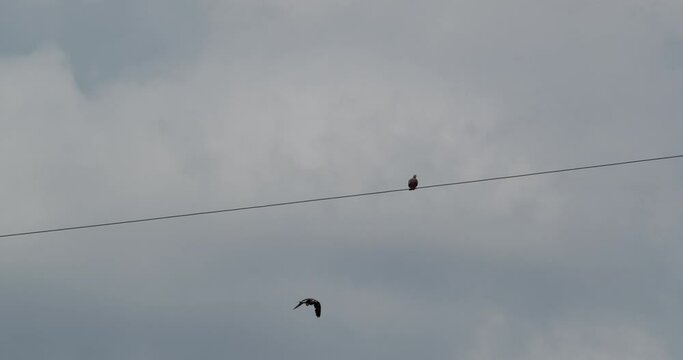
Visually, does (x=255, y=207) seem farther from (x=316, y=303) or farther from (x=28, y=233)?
(x=316, y=303)

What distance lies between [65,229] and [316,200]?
14.1 metres

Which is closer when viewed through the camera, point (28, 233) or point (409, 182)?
point (28, 233)

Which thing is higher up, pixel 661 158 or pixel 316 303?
pixel 661 158

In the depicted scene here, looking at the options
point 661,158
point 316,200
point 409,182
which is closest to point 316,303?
point 409,182

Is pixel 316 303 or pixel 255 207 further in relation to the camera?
pixel 316 303

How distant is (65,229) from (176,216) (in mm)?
6618

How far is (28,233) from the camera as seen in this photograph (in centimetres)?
6688

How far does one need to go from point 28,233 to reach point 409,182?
34385 mm

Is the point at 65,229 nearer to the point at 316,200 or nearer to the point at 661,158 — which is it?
the point at 316,200

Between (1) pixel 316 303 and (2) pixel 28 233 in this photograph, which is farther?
(1) pixel 316 303

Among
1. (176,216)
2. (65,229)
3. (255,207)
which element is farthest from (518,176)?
(65,229)

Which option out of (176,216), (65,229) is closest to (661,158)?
(176,216)

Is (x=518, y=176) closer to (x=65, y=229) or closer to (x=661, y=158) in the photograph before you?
(x=661, y=158)

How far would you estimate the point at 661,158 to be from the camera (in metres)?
69.4
